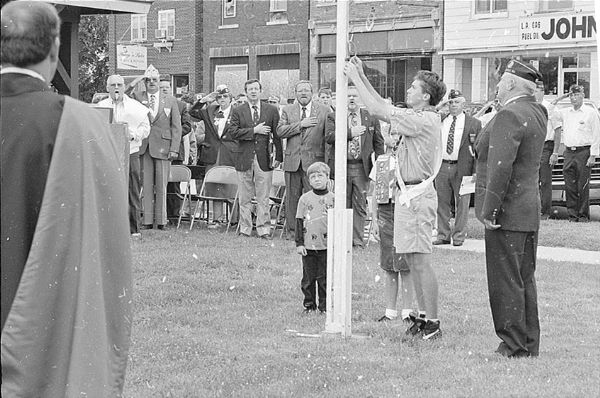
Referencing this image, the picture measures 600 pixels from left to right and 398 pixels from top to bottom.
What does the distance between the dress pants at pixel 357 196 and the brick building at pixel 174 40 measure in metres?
29.1

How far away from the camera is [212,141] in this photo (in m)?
16.7

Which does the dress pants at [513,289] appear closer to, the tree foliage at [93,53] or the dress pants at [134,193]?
the dress pants at [134,193]

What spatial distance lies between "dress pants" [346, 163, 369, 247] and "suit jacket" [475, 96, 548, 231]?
6312 mm

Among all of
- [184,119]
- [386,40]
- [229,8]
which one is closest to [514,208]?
[184,119]

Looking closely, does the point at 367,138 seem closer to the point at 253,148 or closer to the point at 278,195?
the point at 253,148

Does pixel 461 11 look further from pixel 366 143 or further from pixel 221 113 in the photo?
pixel 366 143

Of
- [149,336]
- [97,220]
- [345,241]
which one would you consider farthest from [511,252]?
[97,220]

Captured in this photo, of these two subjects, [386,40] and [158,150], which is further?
[386,40]

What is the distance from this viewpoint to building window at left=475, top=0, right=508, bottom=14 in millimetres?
32541

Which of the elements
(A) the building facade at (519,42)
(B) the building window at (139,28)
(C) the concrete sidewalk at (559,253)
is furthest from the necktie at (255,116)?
(B) the building window at (139,28)

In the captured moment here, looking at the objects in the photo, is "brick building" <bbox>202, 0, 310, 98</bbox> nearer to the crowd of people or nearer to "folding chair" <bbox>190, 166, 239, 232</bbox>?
"folding chair" <bbox>190, 166, 239, 232</bbox>

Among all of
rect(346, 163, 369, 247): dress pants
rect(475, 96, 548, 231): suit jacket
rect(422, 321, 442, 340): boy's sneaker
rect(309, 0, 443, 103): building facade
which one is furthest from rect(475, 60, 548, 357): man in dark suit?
rect(309, 0, 443, 103): building facade

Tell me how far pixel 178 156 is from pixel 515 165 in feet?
29.9

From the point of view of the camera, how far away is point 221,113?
648 inches
